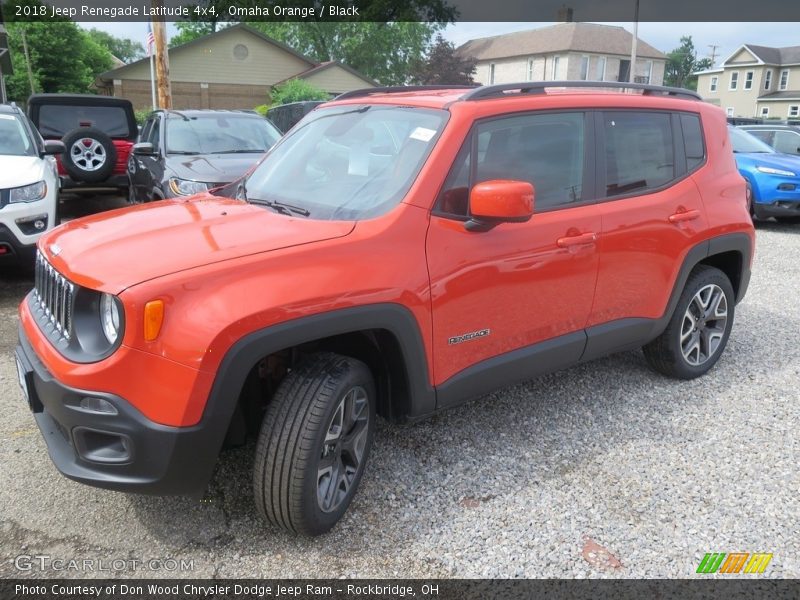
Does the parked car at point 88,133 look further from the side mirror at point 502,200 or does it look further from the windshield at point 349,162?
the side mirror at point 502,200

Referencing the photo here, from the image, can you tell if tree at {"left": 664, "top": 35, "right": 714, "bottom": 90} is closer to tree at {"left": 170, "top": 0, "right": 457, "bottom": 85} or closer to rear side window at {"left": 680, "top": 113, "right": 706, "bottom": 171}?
tree at {"left": 170, "top": 0, "right": 457, "bottom": 85}

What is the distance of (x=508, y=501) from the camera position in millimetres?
2973

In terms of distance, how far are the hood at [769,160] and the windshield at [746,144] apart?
0.17 metres

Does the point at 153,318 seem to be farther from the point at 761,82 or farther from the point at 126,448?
the point at 761,82

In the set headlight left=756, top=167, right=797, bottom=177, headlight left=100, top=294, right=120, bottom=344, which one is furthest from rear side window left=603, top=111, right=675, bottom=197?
headlight left=756, top=167, right=797, bottom=177

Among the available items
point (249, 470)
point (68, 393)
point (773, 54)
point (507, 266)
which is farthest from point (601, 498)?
point (773, 54)

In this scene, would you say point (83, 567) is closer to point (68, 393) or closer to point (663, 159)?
point (68, 393)

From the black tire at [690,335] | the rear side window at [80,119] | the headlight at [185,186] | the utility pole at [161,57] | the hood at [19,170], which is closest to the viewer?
the black tire at [690,335]

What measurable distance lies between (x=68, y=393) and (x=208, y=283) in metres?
0.63

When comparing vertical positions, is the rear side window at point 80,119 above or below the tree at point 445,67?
below

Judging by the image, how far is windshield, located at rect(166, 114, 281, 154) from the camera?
A: 25.4 feet

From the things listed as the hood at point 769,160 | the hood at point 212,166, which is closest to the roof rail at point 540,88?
the hood at point 212,166

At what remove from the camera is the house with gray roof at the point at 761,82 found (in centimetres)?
5684

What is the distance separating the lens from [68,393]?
2285 mm
